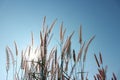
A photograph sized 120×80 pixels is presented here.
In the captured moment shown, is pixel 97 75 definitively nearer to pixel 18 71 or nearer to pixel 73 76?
pixel 73 76

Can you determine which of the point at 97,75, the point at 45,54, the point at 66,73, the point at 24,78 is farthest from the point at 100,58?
the point at 24,78

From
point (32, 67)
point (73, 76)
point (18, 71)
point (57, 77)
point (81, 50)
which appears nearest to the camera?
point (57, 77)

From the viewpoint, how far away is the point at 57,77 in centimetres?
306

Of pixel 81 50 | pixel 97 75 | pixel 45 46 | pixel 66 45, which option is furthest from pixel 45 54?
pixel 97 75

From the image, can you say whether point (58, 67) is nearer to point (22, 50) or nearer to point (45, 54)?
point (45, 54)

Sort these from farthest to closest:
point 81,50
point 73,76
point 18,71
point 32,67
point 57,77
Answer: point 18,71
point 32,67
point 73,76
point 81,50
point 57,77

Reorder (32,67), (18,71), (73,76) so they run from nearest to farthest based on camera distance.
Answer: (73,76) < (32,67) < (18,71)

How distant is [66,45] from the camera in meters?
3.19

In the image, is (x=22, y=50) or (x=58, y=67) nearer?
(x=58, y=67)

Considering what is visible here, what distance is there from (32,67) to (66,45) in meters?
0.90

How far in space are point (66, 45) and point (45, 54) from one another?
1.12 feet

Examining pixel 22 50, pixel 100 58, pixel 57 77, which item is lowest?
pixel 57 77

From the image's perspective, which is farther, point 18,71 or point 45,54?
point 18,71

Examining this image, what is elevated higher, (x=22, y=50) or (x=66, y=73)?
(x=22, y=50)
